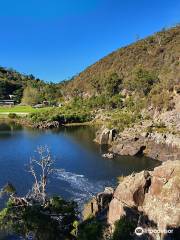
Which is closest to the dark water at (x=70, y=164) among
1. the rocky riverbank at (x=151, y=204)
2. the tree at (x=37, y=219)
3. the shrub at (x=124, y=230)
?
the tree at (x=37, y=219)

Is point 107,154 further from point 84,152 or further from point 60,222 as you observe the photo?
point 60,222

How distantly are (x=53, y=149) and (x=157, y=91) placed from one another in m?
39.7

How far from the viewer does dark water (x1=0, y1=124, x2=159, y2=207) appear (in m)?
48.5

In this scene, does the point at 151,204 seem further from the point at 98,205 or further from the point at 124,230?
the point at 98,205

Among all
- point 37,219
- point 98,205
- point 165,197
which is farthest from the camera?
point 98,205

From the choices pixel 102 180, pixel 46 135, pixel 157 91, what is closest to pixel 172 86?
pixel 157 91

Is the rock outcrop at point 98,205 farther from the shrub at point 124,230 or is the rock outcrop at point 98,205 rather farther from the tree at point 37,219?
the shrub at point 124,230

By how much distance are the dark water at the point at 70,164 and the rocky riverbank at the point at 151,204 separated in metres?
14.1

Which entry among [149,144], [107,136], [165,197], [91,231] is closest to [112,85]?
[107,136]

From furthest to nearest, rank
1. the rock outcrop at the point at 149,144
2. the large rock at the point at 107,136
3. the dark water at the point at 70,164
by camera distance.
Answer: the large rock at the point at 107,136 < the rock outcrop at the point at 149,144 < the dark water at the point at 70,164

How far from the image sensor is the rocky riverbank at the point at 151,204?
2406 cm

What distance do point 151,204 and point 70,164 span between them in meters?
36.2

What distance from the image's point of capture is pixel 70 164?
6209cm

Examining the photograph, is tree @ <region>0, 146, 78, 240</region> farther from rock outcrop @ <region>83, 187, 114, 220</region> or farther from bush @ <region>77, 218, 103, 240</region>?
rock outcrop @ <region>83, 187, 114, 220</region>
